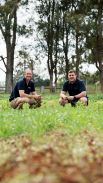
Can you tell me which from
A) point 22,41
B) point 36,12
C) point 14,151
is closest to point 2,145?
point 14,151

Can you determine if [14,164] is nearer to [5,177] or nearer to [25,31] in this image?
[5,177]

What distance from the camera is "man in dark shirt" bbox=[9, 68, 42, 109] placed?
6.17 meters

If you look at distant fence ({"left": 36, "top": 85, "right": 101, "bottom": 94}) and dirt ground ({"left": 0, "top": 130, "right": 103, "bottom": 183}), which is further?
distant fence ({"left": 36, "top": 85, "right": 101, "bottom": 94})

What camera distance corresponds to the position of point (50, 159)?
2049mm

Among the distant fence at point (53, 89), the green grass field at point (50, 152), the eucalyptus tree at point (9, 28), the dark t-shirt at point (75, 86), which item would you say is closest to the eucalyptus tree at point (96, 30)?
the distant fence at point (53, 89)

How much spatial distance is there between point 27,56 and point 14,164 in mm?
29515

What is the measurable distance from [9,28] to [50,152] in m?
25.0

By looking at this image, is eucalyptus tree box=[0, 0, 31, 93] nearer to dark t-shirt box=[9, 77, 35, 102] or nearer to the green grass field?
dark t-shirt box=[9, 77, 35, 102]

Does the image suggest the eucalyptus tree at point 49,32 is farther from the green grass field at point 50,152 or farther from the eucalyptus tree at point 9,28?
the green grass field at point 50,152

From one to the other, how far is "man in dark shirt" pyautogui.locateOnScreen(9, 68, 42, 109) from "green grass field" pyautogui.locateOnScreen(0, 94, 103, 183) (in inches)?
113

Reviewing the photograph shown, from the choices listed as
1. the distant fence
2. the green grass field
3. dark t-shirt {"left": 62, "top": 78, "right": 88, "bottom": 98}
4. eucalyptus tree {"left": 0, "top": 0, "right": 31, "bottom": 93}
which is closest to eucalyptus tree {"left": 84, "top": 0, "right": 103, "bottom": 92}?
the distant fence

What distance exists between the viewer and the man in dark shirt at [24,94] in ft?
20.2

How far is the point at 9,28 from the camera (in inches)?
987

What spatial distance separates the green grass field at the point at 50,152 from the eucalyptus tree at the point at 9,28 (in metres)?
23.3
